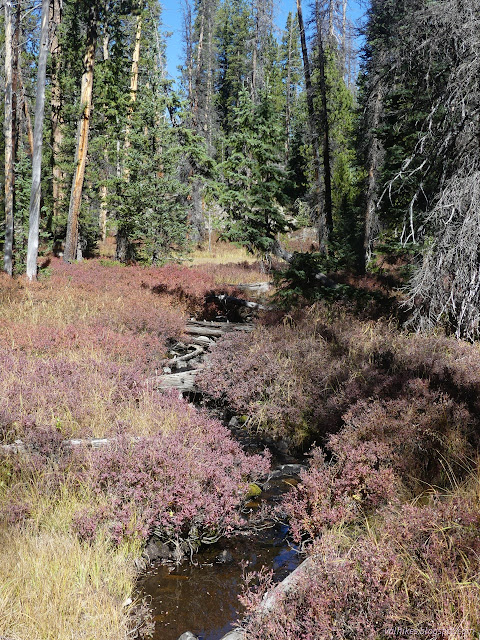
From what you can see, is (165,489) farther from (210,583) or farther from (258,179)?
(258,179)

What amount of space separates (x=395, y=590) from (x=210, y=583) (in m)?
1.66

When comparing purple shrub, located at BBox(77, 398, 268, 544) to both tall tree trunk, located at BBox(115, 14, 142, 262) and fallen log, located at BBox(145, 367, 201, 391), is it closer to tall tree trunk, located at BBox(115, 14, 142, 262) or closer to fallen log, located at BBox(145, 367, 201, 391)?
fallen log, located at BBox(145, 367, 201, 391)

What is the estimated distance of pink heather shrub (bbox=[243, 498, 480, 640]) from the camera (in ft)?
8.61

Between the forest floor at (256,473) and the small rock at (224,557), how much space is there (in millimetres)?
218

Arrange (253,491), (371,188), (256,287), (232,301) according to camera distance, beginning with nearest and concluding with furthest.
A: (253,491)
(232,301)
(371,188)
(256,287)

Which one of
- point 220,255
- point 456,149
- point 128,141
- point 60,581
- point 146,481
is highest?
point 128,141

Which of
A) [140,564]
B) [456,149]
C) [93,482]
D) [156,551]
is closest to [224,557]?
[156,551]

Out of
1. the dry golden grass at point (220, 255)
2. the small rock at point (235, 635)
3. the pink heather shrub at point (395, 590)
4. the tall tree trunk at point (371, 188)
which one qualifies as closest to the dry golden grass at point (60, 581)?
the small rock at point (235, 635)

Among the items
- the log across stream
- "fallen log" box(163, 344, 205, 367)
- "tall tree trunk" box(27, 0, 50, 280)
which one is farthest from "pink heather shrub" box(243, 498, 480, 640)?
"tall tree trunk" box(27, 0, 50, 280)

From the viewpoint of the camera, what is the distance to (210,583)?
3.96m

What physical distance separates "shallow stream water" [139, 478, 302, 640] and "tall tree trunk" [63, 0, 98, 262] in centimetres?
1651

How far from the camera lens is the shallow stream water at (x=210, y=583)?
3480 mm

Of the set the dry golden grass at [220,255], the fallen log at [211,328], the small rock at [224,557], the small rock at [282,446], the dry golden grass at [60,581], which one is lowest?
the small rock at [224,557]

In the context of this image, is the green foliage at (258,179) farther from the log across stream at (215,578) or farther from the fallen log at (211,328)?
the log across stream at (215,578)
